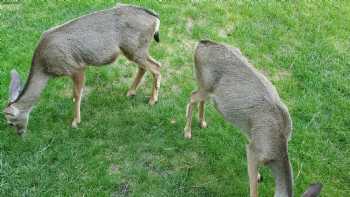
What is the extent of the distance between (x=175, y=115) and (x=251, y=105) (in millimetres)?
1878

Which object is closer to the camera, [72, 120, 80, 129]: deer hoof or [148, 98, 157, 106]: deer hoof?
[72, 120, 80, 129]: deer hoof

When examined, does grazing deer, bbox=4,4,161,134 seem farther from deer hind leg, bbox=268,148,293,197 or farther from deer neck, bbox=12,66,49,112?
deer hind leg, bbox=268,148,293,197

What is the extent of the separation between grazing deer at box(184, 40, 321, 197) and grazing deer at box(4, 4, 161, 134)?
113 cm

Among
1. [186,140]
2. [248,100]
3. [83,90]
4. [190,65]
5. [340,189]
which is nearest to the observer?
[248,100]

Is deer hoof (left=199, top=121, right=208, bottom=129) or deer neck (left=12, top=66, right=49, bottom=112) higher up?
deer neck (left=12, top=66, right=49, bottom=112)

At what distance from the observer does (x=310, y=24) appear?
35.3 feet

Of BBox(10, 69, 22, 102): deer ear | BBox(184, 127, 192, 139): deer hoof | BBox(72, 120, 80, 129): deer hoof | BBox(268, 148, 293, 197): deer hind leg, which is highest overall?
BBox(10, 69, 22, 102): deer ear

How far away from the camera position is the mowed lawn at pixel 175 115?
7.13 metres

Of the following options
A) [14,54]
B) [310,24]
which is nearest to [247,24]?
[310,24]

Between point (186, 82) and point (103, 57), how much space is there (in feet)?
6.11

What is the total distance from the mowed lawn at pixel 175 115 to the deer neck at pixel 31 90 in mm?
557

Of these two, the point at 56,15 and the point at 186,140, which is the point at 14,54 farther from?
the point at 186,140

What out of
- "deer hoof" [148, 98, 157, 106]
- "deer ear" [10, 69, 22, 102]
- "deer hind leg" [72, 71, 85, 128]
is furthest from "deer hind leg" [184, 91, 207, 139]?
"deer ear" [10, 69, 22, 102]

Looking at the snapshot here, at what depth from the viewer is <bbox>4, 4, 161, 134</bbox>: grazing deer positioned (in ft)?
24.1
